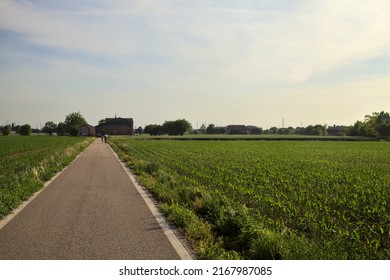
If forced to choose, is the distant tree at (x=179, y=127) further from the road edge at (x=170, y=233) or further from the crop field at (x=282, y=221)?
the road edge at (x=170, y=233)

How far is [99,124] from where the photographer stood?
161 m

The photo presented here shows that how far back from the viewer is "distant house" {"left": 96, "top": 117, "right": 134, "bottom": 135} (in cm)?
15450

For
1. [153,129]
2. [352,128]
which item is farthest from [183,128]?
[352,128]

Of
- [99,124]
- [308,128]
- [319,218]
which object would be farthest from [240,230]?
[308,128]

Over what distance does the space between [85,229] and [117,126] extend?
151 metres

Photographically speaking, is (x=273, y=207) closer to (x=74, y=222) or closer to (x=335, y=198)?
(x=335, y=198)

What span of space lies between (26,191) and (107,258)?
283 inches

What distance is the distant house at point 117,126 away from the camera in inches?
6083

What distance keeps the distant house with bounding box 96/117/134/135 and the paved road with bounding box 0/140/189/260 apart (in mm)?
144869

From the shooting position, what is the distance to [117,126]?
156 meters

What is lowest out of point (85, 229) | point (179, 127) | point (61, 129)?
point (85, 229)

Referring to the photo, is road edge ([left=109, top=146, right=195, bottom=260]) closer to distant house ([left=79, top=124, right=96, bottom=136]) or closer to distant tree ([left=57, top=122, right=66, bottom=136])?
distant house ([left=79, top=124, right=96, bottom=136])

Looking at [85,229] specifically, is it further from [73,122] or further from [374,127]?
[73,122]

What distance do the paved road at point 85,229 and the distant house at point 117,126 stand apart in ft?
475
